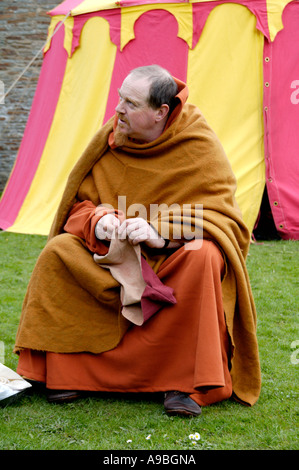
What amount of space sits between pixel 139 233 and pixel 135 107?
1.79ft

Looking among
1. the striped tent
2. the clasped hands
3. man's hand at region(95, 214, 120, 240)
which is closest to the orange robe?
the clasped hands

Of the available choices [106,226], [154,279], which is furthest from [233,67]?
[154,279]

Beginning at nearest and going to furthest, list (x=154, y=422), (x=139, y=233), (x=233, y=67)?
1. (x=154, y=422)
2. (x=139, y=233)
3. (x=233, y=67)

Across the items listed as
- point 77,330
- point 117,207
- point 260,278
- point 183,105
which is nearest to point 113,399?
point 77,330

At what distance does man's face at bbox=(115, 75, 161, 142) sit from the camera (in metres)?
2.81

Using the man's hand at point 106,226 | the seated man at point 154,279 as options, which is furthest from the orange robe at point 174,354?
the man's hand at point 106,226

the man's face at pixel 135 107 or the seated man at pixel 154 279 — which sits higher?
the man's face at pixel 135 107

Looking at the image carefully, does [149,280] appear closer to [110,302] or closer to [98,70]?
[110,302]

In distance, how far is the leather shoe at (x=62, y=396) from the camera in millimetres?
2775

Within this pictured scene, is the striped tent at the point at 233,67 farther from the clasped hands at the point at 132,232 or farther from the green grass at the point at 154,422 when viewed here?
the clasped hands at the point at 132,232

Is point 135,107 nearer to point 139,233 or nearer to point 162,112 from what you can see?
point 162,112

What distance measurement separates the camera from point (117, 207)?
297cm

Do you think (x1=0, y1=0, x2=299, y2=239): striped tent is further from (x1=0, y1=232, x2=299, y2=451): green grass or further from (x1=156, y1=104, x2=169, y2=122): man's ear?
(x1=156, y1=104, x2=169, y2=122): man's ear

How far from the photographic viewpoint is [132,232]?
267cm
